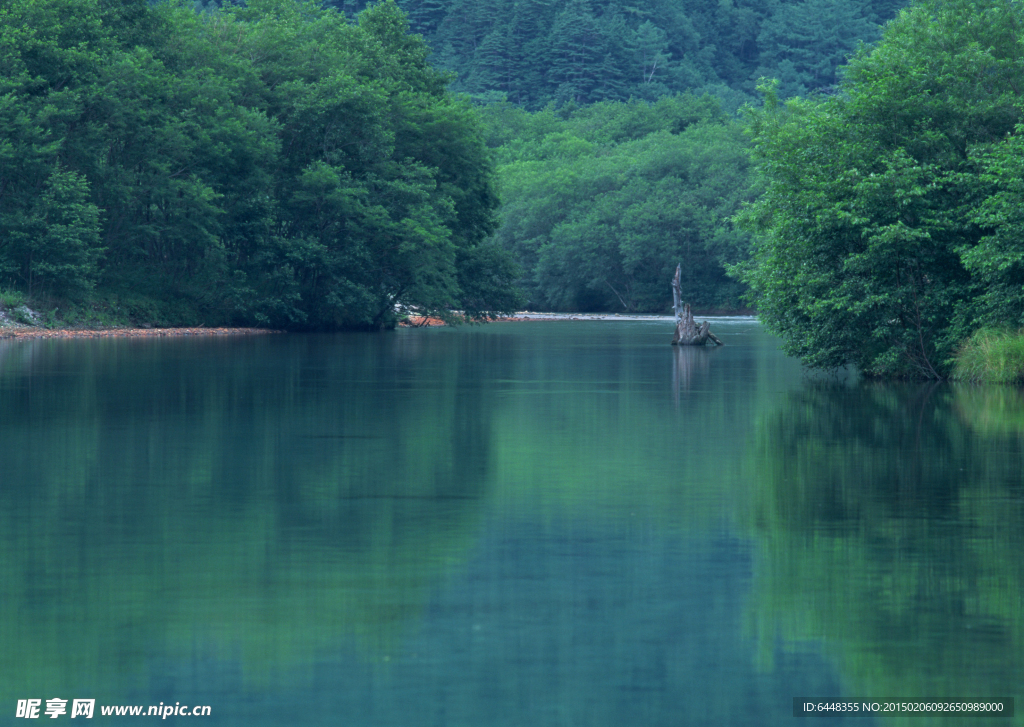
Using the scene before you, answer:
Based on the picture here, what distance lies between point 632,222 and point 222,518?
109260mm

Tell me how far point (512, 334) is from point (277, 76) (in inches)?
668

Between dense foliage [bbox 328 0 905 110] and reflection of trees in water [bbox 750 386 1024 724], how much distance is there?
163 metres

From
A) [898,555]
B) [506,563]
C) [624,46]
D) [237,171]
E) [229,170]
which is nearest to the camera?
[506,563]

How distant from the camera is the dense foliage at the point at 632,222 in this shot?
118m

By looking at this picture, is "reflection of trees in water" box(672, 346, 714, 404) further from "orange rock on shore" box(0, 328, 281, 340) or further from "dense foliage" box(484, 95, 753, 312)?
"dense foliage" box(484, 95, 753, 312)

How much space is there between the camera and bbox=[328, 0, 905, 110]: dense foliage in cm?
18312

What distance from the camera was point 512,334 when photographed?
6762 cm

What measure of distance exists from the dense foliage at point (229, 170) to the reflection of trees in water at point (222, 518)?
33826 millimetres

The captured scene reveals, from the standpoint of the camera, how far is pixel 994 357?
2972cm

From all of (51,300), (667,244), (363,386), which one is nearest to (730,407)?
(363,386)

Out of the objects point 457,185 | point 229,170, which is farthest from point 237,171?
point 457,185

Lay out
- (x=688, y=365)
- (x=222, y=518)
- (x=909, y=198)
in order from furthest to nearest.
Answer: (x=688, y=365)
(x=909, y=198)
(x=222, y=518)

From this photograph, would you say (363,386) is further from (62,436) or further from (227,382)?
(62,436)

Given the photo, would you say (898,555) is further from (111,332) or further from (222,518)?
(111,332)
